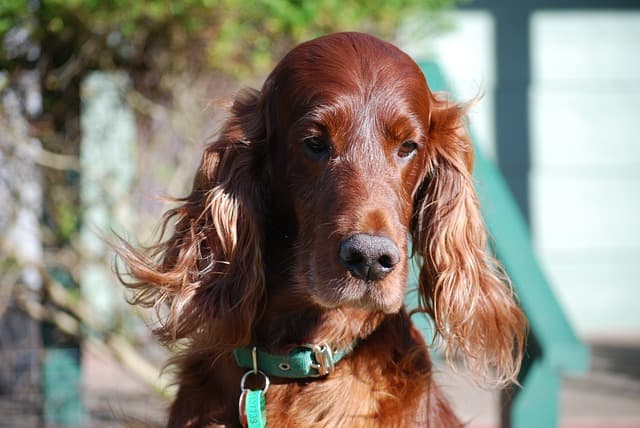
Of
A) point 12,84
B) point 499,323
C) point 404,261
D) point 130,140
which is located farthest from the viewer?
point 130,140

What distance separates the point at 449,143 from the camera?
2.44m

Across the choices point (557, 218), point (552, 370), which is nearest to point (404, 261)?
point (552, 370)

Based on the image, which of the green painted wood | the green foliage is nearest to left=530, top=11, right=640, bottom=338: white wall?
the green foliage

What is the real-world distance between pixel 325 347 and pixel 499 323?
1.68ft

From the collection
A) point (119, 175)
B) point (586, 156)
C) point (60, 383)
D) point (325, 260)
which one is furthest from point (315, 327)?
point (586, 156)

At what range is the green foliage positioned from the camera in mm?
4176

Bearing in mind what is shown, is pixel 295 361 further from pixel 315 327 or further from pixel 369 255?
pixel 369 255

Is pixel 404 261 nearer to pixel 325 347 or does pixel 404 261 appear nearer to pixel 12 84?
pixel 325 347

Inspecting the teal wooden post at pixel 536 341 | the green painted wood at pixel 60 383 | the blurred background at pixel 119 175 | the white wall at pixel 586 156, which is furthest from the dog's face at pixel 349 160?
the white wall at pixel 586 156

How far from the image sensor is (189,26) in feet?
14.5

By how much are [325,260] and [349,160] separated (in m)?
0.26

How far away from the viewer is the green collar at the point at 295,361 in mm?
2191

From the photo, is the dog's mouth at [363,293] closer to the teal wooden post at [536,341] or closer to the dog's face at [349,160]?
the dog's face at [349,160]

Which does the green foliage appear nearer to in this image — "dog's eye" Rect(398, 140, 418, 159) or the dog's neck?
"dog's eye" Rect(398, 140, 418, 159)
